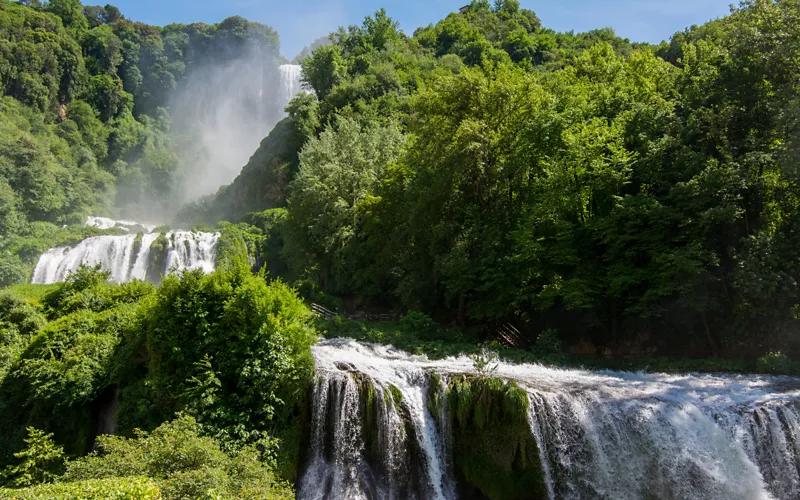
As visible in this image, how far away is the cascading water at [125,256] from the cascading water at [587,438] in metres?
32.8

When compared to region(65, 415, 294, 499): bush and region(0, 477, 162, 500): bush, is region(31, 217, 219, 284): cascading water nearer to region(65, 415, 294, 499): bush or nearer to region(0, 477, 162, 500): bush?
region(65, 415, 294, 499): bush

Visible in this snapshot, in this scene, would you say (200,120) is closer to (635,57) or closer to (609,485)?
(635,57)

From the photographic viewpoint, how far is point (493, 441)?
47.4 ft

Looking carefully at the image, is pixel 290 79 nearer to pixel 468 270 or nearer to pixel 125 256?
pixel 125 256

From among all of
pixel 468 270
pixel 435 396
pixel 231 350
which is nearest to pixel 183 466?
pixel 231 350

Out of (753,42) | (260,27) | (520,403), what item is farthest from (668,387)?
(260,27)

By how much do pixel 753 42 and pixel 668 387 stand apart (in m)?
13.9

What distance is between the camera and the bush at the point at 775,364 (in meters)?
17.7

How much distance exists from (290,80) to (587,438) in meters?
100

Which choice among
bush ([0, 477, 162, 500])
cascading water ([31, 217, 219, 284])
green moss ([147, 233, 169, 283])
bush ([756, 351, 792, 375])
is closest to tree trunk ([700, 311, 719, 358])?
bush ([756, 351, 792, 375])

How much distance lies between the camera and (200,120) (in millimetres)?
113000

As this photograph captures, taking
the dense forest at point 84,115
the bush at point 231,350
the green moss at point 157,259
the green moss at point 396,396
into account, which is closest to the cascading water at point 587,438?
the green moss at point 396,396

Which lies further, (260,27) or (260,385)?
(260,27)

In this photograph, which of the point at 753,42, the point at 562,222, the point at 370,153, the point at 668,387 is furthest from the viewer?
the point at 370,153
